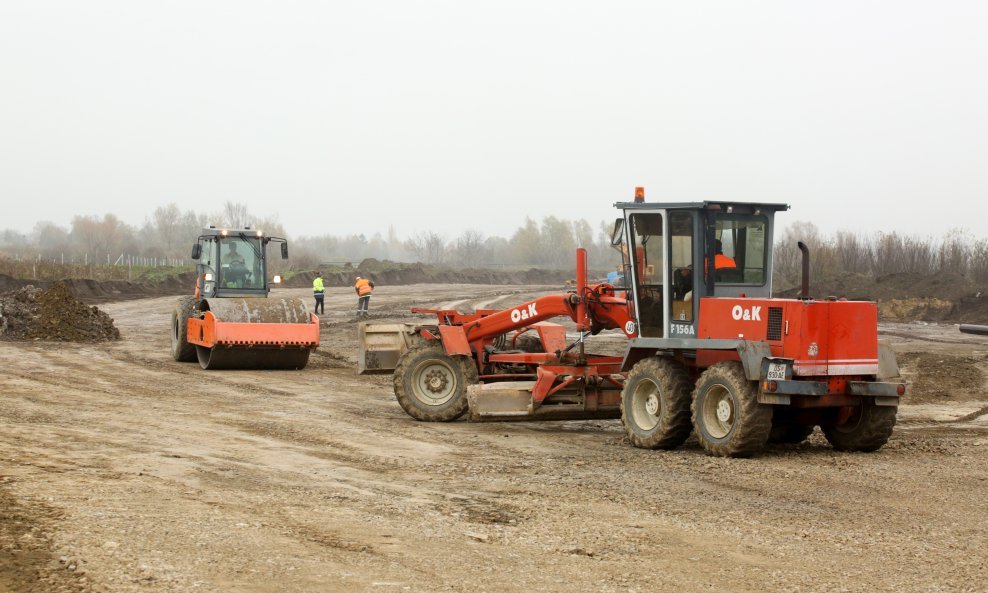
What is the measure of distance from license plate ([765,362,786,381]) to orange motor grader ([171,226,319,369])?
10.7 meters

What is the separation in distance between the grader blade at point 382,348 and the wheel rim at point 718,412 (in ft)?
15.9

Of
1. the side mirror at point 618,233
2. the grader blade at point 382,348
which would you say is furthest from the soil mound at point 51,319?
the side mirror at point 618,233

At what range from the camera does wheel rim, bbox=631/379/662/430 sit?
38.4 feet

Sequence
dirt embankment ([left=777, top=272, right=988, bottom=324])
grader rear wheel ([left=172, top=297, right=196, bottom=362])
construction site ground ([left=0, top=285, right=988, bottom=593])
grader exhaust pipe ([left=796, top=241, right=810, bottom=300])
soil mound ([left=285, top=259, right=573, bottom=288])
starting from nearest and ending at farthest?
construction site ground ([left=0, top=285, right=988, bottom=593]), grader exhaust pipe ([left=796, top=241, right=810, bottom=300]), grader rear wheel ([left=172, top=297, right=196, bottom=362]), dirt embankment ([left=777, top=272, right=988, bottom=324]), soil mound ([left=285, top=259, right=573, bottom=288])

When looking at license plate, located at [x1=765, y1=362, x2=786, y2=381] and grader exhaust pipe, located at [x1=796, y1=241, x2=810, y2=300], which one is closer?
grader exhaust pipe, located at [x1=796, y1=241, x2=810, y2=300]

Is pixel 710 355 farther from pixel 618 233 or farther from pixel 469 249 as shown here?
pixel 469 249

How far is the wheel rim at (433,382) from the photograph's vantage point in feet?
45.5

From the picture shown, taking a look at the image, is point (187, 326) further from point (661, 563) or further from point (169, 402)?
point (661, 563)

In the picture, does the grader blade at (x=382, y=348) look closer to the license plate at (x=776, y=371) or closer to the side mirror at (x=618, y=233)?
the side mirror at (x=618, y=233)

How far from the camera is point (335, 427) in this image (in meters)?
13.0

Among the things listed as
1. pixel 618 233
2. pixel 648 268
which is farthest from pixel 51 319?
pixel 648 268

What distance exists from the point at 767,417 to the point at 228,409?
24.2 feet

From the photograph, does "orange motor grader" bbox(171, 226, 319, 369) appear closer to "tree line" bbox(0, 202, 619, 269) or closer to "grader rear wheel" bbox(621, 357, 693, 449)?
"grader rear wheel" bbox(621, 357, 693, 449)

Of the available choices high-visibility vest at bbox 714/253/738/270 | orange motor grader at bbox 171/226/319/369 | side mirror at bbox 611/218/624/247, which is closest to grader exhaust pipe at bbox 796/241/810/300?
high-visibility vest at bbox 714/253/738/270
